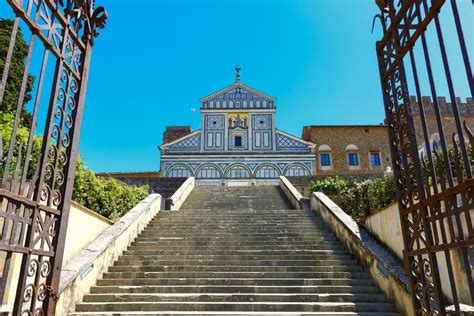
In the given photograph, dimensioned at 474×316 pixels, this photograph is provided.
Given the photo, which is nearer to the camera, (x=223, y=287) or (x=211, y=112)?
(x=223, y=287)

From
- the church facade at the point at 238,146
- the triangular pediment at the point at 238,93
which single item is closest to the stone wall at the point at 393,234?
the church facade at the point at 238,146

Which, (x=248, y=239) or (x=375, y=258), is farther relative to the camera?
(x=248, y=239)

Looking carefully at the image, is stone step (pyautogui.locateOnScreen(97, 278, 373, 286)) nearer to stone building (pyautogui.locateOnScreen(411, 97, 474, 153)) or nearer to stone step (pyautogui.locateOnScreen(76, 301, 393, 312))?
stone step (pyautogui.locateOnScreen(76, 301, 393, 312))

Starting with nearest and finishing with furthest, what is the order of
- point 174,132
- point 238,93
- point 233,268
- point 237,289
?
1. point 237,289
2. point 233,268
3. point 238,93
4. point 174,132

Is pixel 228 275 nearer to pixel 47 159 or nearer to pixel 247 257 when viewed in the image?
pixel 247 257

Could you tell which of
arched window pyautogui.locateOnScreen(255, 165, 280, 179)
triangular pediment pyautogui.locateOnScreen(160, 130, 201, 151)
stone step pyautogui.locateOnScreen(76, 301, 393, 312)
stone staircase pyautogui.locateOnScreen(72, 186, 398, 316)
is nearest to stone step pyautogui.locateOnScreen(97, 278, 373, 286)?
stone staircase pyautogui.locateOnScreen(72, 186, 398, 316)

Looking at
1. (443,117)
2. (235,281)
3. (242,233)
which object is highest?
(443,117)

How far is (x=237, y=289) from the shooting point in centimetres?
614

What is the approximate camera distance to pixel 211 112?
34.3m

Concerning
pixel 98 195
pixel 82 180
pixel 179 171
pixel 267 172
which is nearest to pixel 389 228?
pixel 98 195

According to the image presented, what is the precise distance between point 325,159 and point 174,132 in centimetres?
1584

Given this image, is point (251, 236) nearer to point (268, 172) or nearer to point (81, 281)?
point (81, 281)

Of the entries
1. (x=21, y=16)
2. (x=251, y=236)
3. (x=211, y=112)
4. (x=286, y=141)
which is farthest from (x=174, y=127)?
(x=21, y=16)

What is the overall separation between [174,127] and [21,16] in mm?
37190
